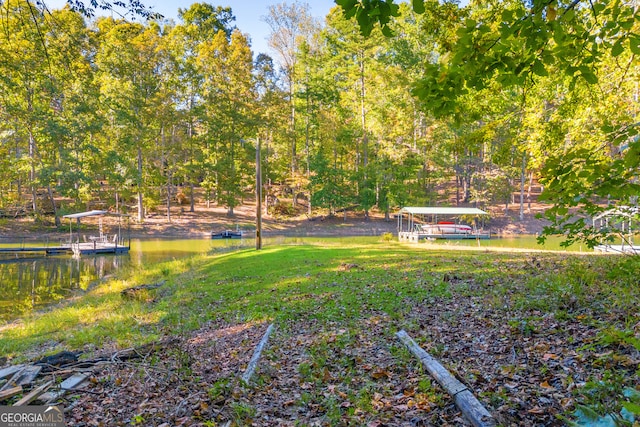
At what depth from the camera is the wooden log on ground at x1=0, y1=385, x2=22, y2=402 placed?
14.1 feet

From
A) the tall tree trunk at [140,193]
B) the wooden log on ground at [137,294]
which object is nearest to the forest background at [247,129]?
the tall tree trunk at [140,193]

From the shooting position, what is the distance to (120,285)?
15070 mm

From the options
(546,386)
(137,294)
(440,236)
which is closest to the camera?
(546,386)

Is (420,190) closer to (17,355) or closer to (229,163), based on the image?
(229,163)

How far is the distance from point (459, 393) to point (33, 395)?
184 inches

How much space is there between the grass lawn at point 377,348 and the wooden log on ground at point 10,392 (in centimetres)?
74

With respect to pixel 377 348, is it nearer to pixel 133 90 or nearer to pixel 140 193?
pixel 140 193

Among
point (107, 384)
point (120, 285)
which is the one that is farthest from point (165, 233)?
point (107, 384)

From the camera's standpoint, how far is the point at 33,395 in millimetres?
4324

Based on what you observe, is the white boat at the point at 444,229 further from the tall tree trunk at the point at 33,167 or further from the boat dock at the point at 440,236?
the tall tree trunk at the point at 33,167

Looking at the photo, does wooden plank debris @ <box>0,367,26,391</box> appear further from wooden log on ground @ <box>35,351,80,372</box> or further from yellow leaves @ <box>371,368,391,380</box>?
yellow leaves @ <box>371,368,391,380</box>

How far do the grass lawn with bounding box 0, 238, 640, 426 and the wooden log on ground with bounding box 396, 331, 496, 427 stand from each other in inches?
4.2

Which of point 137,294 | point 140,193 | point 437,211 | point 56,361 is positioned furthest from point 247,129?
point 56,361

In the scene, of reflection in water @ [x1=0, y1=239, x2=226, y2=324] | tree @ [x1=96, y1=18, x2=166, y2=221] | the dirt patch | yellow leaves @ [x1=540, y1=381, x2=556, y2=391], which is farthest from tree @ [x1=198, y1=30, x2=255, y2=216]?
yellow leaves @ [x1=540, y1=381, x2=556, y2=391]
